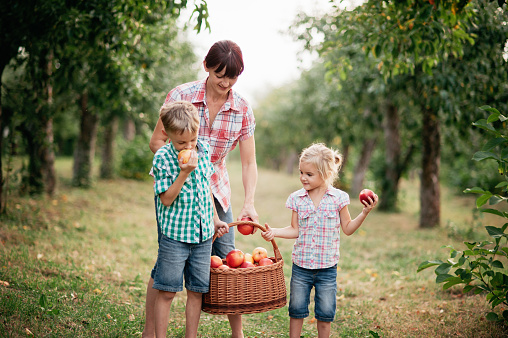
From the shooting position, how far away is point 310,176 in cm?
327

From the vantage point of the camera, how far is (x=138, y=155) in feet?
51.8

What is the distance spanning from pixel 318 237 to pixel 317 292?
1.35 feet

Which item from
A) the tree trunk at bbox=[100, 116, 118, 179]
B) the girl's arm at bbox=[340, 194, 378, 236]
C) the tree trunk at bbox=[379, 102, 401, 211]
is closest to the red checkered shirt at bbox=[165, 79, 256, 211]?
the girl's arm at bbox=[340, 194, 378, 236]

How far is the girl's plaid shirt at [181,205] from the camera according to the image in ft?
9.29

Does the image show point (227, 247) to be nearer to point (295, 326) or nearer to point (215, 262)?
point (215, 262)

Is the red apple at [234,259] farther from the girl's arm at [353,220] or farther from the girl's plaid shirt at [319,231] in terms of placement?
the girl's arm at [353,220]

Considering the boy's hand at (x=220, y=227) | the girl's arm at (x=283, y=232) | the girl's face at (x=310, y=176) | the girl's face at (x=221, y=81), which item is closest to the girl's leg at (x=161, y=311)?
the boy's hand at (x=220, y=227)

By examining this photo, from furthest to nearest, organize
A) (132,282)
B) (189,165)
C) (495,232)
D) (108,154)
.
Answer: (108,154) → (132,282) → (495,232) → (189,165)

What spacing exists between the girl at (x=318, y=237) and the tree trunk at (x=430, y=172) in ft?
21.3

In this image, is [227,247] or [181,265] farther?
[227,247]

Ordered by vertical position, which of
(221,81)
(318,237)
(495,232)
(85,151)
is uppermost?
(221,81)

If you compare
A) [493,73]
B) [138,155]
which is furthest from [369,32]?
[138,155]

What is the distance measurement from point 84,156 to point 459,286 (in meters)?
9.91

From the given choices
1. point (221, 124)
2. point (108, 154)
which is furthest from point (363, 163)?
point (221, 124)
